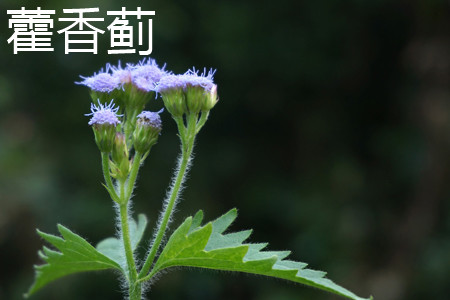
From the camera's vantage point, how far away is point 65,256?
2090mm

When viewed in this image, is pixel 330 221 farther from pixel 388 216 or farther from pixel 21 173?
pixel 21 173

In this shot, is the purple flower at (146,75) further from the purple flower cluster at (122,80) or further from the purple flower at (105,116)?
the purple flower at (105,116)

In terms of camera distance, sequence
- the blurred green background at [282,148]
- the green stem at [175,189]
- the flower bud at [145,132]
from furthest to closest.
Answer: the blurred green background at [282,148], the flower bud at [145,132], the green stem at [175,189]

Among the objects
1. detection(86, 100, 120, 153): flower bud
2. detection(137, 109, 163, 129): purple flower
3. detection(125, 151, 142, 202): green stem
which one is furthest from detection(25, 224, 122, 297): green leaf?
detection(137, 109, 163, 129): purple flower

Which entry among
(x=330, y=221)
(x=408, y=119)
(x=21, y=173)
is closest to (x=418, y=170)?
(x=408, y=119)

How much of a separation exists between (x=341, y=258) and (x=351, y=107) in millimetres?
2277

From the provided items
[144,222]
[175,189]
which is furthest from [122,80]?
[144,222]

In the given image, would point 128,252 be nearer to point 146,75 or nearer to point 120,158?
point 120,158

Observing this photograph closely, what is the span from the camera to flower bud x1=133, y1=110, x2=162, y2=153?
237cm

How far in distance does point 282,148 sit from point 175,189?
22.4 feet

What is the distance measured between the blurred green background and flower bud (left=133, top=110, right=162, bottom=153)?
489 centimetres

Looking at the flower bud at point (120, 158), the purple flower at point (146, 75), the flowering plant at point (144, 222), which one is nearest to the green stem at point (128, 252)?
the flowering plant at point (144, 222)

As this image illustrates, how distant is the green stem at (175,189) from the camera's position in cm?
214

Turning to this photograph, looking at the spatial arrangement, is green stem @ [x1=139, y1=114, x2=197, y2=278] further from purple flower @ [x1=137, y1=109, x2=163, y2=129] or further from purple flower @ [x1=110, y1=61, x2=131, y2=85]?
purple flower @ [x1=110, y1=61, x2=131, y2=85]
